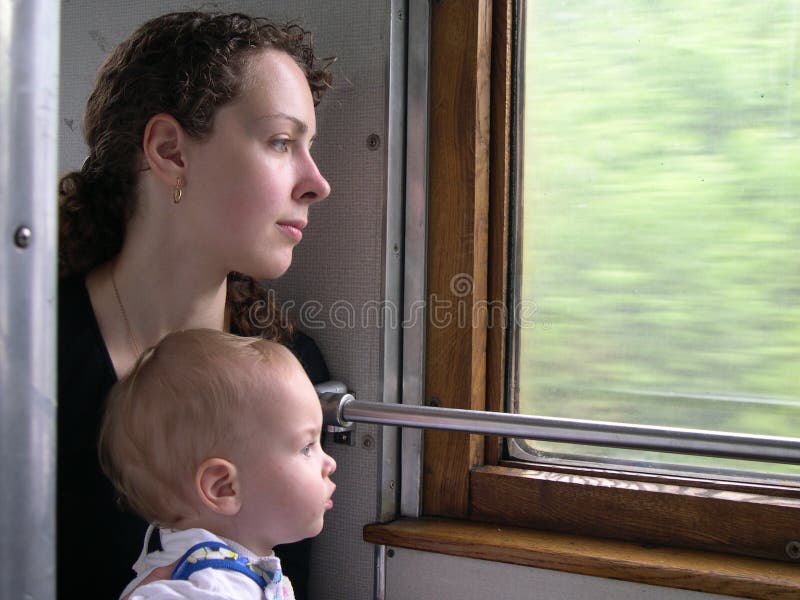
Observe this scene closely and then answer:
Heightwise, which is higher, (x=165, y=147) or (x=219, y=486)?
(x=165, y=147)

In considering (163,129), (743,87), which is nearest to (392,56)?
(163,129)

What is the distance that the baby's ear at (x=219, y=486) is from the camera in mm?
1039

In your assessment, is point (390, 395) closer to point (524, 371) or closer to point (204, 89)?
point (524, 371)

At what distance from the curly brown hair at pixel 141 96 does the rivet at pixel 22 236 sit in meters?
0.63

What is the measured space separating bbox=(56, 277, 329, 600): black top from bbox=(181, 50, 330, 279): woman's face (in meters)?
0.26

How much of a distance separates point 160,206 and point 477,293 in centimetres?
61

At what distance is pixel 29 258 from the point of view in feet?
2.36

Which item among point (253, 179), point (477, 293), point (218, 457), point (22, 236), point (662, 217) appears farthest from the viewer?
point (477, 293)

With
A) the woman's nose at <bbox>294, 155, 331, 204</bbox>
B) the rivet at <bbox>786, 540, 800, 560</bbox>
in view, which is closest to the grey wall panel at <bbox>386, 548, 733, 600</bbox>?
the rivet at <bbox>786, 540, 800, 560</bbox>

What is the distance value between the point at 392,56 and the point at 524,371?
2.18ft

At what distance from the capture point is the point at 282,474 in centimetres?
107

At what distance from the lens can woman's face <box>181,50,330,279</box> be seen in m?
1.30

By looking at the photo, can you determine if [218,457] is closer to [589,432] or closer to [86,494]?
[86,494]

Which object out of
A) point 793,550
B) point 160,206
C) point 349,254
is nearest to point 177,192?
point 160,206
